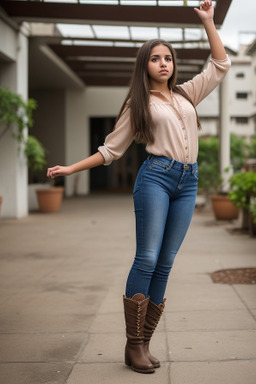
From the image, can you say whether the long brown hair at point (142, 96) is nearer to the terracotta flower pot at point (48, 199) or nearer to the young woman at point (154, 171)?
the young woman at point (154, 171)

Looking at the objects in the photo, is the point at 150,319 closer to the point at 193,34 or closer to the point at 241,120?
the point at 193,34

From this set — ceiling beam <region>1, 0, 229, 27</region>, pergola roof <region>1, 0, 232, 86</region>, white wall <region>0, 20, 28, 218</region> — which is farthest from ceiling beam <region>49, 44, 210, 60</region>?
ceiling beam <region>1, 0, 229, 27</region>

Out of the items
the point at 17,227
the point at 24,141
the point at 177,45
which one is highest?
the point at 177,45

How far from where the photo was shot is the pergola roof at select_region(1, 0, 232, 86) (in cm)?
934

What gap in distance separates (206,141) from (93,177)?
7787 mm

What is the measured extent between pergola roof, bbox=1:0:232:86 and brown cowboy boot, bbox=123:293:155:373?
3.06 m

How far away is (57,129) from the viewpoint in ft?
67.0

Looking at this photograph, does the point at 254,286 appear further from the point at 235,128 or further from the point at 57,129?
the point at 235,128

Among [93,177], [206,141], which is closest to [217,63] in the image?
[206,141]

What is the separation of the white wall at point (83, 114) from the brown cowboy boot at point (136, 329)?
58.6 ft

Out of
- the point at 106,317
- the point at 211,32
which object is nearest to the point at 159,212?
the point at 211,32

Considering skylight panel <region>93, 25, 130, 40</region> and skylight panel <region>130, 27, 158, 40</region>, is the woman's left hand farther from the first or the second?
skylight panel <region>93, 25, 130, 40</region>

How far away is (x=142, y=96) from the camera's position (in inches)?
109

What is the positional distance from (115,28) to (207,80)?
9.75 m
